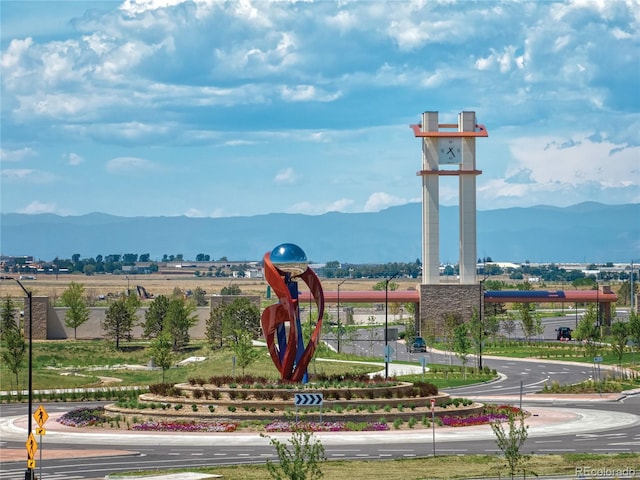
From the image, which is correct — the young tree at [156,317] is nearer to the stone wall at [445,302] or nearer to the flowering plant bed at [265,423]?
the stone wall at [445,302]

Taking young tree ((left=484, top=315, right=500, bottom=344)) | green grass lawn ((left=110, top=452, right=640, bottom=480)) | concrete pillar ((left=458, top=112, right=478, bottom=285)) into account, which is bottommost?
green grass lawn ((left=110, top=452, right=640, bottom=480))

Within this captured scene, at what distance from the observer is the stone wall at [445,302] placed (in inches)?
4739

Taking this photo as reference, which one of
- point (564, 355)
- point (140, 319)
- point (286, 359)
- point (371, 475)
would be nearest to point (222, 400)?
point (286, 359)

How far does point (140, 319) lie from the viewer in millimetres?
131625

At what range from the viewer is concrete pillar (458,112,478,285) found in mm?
122062

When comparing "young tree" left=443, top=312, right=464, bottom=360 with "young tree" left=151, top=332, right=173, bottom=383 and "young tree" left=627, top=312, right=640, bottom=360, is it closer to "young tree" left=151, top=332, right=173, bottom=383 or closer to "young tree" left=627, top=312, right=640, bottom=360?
"young tree" left=627, top=312, right=640, bottom=360

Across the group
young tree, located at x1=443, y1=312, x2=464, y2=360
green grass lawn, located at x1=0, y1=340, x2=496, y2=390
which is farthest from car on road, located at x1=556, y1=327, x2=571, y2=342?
green grass lawn, located at x1=0, y1=340, x2=496, y2=390

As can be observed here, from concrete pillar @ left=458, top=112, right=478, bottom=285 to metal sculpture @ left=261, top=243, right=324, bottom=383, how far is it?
59974mm

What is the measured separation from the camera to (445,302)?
12075cm

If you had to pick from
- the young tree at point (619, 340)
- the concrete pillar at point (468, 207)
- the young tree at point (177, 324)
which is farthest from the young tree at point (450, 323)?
the young tree at point (177, 324)

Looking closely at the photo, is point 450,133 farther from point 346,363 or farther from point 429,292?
point 346,363

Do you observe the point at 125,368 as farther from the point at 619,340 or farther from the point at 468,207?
→ the point at 468,207

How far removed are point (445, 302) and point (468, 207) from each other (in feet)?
31.7

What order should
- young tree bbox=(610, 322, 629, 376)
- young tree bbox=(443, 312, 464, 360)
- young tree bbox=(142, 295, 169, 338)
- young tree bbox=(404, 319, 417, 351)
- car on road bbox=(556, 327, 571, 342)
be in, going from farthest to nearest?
car on road bbox=(556, 327, 571, 342) < young tree bbox=(142, 295, 169, 338) < young tree bbox=(404, 319, 417, 351) < young tree bbox=(443, 312, 464, 360) < young tree bbox=(610, 322, 629, 376)
